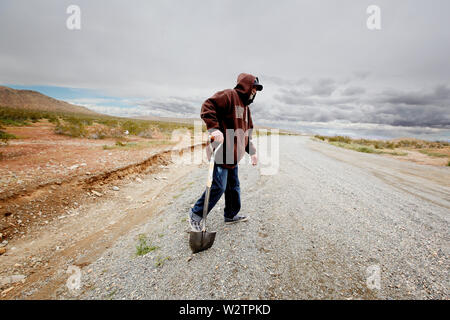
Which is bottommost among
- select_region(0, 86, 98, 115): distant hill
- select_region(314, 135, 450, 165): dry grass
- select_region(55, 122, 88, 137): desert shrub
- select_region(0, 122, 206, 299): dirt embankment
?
select_region(0, 122, 206, 299): dirt embankment

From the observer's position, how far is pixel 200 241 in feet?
7.23

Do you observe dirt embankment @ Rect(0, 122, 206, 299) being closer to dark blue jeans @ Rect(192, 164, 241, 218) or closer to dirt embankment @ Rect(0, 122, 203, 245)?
dirt embankment @ Rect(0, 122, 203, 245)

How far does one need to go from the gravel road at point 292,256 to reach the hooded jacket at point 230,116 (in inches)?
46.1

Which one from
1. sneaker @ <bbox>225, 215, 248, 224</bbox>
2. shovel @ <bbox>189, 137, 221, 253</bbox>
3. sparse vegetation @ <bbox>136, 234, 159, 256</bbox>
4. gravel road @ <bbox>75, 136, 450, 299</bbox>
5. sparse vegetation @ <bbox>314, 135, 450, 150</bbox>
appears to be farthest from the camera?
sparse vegetation @ <bbox>314, 135, 450, 150</bbox>

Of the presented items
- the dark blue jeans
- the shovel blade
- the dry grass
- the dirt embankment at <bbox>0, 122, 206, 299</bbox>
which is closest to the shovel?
the shovel blade

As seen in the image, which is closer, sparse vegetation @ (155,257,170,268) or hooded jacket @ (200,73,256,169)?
sparse vegetation @ (155,257,170,268)

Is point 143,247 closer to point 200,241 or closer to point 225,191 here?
point 200,241

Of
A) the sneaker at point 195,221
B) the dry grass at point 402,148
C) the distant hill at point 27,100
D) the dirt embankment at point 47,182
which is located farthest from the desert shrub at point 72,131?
the distant hill at point 27,100

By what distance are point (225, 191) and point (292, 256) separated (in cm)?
121

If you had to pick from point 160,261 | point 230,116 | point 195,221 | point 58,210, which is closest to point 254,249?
point 195,221

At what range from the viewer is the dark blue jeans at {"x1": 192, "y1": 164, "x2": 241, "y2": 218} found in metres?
2.31

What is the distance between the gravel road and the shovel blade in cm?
8
